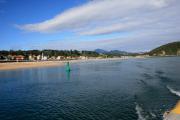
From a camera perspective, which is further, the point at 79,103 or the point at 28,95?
the point at 28,95

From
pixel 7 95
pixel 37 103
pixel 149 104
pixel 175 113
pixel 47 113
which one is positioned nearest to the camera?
pixel 175 113

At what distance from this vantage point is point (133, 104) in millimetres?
26391

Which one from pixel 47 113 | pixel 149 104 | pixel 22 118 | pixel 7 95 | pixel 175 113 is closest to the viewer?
pixel 175 113

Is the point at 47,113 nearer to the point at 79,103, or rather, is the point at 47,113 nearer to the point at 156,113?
the point at 79,103

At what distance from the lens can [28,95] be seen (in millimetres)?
33469

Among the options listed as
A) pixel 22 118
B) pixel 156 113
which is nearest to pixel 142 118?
pixel 156 113

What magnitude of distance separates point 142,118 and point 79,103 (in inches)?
341

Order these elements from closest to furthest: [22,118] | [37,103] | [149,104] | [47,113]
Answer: [22,118] < [47,113] < [149,104] < [37,103]

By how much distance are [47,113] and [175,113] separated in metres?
11.6

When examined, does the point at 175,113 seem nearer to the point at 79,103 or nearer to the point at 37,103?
the point at 79,103

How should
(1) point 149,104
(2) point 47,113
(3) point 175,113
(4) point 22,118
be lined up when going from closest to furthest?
(3) point 175,113 → (4) point 22,118 → (2) point 47,113 → (1) point 149,104

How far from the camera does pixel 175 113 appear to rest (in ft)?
67.6

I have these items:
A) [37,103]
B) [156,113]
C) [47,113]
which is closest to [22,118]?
[47,113]

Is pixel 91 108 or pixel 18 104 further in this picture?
pixel 18 104
